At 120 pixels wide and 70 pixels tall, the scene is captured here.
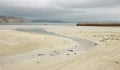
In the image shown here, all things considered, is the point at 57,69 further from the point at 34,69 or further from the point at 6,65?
the point at 6,65

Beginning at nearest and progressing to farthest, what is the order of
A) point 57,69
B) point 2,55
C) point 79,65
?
point 57,69 → point 79,65 → point 2,55

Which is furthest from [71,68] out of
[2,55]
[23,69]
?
[2,55]

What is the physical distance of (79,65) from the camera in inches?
315

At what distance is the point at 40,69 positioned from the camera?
754 centimetres

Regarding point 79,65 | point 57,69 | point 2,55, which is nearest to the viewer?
point 57,69

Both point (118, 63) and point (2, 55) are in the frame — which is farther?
point (2, 55)

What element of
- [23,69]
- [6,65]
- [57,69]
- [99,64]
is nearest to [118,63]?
[99,64]

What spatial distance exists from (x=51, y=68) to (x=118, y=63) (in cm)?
272

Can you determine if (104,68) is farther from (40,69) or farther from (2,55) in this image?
(2,55)

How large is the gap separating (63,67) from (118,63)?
2.27 meters

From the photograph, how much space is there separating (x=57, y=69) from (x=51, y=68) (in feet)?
1.02

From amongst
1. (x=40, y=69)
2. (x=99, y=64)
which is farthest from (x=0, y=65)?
(x=99, y=64)

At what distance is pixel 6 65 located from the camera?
27.4 feet

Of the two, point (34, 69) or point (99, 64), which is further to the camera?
point (99, 64)
